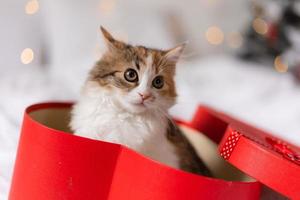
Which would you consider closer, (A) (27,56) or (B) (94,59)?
(B) (94,59)

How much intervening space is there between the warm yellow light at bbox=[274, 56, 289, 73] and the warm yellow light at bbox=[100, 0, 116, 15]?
3.25 ft

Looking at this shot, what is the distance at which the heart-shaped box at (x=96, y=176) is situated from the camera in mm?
716

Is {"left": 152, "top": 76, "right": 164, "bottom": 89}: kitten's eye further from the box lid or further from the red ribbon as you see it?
the red ribbon

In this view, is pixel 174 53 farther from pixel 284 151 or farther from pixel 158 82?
pixel 284 151

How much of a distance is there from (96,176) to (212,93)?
4.20 feet

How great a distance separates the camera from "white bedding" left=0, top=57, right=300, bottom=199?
142cm

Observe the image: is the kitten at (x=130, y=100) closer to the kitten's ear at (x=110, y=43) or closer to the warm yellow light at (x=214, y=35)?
the kitten's ear at (x=110, y=43)

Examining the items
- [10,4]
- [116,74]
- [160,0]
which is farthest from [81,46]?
[116,74]

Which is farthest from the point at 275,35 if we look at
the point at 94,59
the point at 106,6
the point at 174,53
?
the point at 174,53

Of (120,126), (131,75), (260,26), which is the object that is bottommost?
(120,126)

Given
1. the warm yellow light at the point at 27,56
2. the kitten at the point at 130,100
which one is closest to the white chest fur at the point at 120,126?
the kitten at the point at 130,100

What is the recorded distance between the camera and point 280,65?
2334mm

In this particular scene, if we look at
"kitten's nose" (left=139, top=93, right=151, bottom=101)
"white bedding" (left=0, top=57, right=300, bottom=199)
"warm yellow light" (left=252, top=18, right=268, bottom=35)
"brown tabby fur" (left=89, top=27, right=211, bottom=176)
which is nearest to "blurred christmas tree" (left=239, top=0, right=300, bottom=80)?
"warm yellow light" (left=252, top=18, right=268, bottom=35)

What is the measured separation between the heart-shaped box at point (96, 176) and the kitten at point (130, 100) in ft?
0.23
